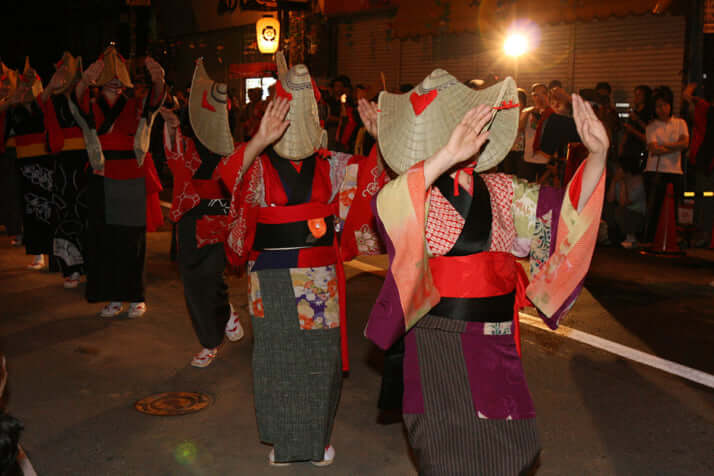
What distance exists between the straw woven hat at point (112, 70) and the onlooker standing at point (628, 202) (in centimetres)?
671

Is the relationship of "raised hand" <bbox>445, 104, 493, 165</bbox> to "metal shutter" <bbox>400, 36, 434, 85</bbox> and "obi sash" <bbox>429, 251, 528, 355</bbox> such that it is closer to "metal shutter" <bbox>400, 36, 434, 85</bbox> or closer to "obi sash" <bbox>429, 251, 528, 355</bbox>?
"obi sash" <bbox>429, 251, 528, 355</bbox>

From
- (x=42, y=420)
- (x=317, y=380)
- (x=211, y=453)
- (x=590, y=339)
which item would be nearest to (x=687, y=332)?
(x=590, y=339)

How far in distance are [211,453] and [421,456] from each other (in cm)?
163

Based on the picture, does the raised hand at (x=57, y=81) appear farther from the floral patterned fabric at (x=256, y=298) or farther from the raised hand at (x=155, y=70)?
the floral patterned fabric at (x=256, y=298)

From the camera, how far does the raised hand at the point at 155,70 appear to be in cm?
530

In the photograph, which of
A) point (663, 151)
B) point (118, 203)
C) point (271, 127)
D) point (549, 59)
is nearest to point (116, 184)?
point (118, 203)

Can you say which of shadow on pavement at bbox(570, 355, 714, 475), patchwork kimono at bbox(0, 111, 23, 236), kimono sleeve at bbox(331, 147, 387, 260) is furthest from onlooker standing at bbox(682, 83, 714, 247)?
patchwork kimono at bbox(0, 111, 23, 236)

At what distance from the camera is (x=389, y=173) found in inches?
133

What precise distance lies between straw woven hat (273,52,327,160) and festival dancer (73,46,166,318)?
2381 mm

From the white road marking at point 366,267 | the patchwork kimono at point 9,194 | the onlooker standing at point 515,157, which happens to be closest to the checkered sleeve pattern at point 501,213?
the white road marking at point 366,267

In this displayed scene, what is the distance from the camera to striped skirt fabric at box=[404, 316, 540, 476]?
Answer: 2498mm

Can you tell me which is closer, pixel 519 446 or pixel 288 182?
pixel 519 446

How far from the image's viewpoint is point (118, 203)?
6.02 meters

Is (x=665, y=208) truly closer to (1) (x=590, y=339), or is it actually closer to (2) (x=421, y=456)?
(1) (x=590, y=339)
